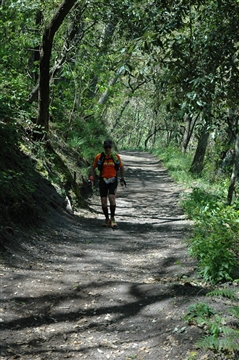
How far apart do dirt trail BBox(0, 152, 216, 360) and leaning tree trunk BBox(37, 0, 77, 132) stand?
10.5ft

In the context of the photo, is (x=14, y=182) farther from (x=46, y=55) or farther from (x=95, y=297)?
(x=95, y=297)

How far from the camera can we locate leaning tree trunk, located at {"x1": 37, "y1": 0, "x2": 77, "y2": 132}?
30.1 feet

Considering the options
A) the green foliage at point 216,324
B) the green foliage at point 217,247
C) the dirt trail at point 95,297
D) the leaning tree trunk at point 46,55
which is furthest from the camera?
the leaning tree trunk at point 46,55

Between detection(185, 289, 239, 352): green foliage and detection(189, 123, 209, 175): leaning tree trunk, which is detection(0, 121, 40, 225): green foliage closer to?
detection(185, 289, 239, 352): green foliage

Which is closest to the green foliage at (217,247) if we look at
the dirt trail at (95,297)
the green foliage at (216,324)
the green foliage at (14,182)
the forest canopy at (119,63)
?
the dirt trail at (95,297)

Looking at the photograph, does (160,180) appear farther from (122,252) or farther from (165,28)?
(165,28)

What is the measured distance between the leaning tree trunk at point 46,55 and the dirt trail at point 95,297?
3193mm

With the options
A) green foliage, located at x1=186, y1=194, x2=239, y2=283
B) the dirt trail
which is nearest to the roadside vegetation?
green foliage, located at x1=186, y1=194, x2=239, y2=283

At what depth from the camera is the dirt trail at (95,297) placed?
12.7ft

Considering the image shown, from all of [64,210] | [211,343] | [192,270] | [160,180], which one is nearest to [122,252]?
[192,270]

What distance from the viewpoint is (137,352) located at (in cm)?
382

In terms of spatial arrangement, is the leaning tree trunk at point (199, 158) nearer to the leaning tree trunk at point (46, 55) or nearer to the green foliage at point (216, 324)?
the leaning tree trunk at point (46, 55)

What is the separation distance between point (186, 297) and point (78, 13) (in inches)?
462

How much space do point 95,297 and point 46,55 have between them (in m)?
6.73
